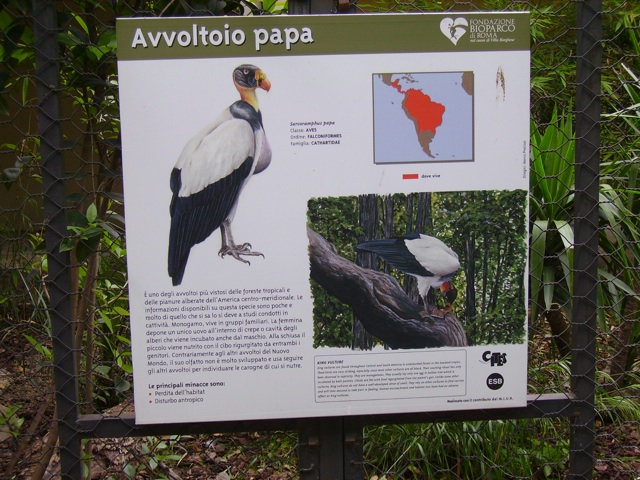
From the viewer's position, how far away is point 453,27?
6.37 ft

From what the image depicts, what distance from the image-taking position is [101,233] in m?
2.05

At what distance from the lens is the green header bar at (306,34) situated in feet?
6.22

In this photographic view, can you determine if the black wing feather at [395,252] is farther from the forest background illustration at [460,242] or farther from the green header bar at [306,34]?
the green header bar at [306,34]

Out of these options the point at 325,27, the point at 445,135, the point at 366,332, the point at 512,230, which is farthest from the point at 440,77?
the point at 366,332

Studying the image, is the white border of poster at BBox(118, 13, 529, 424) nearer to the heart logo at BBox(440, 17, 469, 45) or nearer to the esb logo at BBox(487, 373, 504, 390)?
the heart logo at BBox(440, 17, 469, 45)

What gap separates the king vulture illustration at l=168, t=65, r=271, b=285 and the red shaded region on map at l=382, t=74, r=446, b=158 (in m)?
0.39

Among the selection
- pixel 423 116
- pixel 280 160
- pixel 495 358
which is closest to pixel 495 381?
pixel 495 358

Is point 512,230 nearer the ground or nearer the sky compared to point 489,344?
nearer the sky

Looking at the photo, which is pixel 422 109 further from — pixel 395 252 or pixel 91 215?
pixel 91 215

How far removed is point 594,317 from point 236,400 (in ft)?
3.75

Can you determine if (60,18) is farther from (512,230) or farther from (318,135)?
(512,230)

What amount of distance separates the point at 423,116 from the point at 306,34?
41 cm

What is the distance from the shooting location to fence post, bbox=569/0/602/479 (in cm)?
204

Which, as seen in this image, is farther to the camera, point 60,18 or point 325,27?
point 60,18
